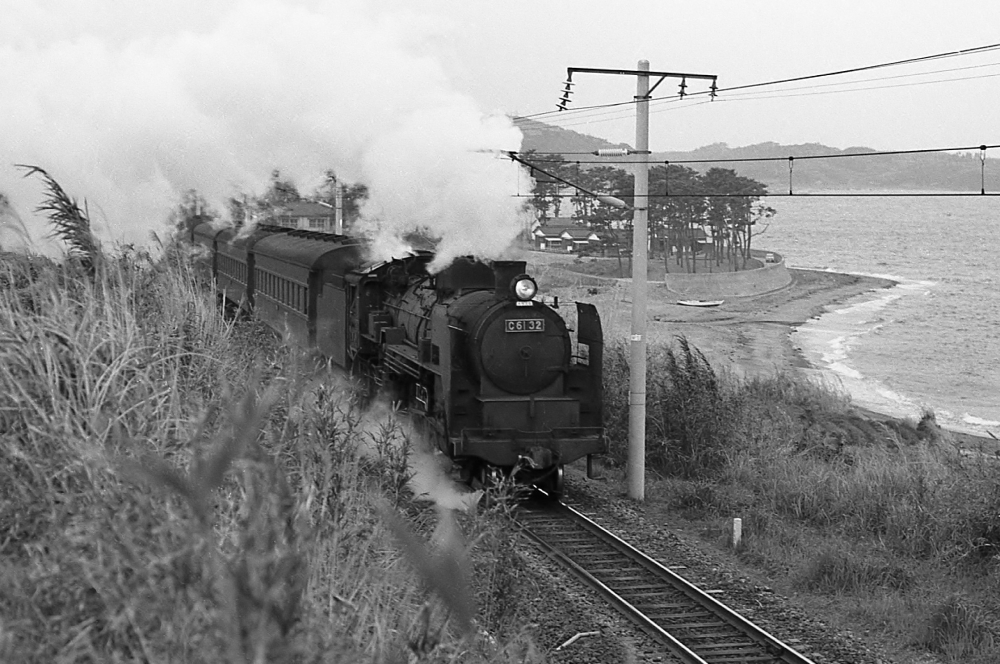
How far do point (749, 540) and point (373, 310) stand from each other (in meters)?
Result: 6.93

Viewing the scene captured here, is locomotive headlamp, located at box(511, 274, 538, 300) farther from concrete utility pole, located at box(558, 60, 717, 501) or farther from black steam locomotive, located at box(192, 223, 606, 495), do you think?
concrete utility pole, located at box(558, 60, 717, 501)

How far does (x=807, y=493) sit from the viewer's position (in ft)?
46.7

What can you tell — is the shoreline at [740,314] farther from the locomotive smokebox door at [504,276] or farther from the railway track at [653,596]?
the railway track at [653,596]

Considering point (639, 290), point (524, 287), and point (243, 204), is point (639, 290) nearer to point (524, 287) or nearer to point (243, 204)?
point (524, 287)

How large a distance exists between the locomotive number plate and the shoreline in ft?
36.2

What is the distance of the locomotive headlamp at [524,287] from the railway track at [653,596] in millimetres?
2692

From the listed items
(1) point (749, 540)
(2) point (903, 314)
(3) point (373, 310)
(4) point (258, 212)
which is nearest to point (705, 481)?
(1) point (749, 540)

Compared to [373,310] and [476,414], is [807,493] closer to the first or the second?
[476,414]

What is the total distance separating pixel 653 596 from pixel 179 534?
27.1 feet

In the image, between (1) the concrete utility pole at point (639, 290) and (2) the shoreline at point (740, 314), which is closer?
(1) the concrete utility pole at point (639, 290)

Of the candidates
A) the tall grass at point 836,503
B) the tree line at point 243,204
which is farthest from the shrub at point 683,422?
the tree line at point 243,204

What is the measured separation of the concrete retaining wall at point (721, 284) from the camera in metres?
65.9

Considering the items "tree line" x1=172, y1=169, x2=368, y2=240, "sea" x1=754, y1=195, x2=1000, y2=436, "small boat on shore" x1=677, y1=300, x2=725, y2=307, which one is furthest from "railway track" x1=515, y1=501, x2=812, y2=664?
"small boat on shore" x1=677, y1=300, x2=725, y2=307

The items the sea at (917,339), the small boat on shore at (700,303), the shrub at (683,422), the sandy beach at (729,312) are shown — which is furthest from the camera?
the small boat on shore at (700,303)
